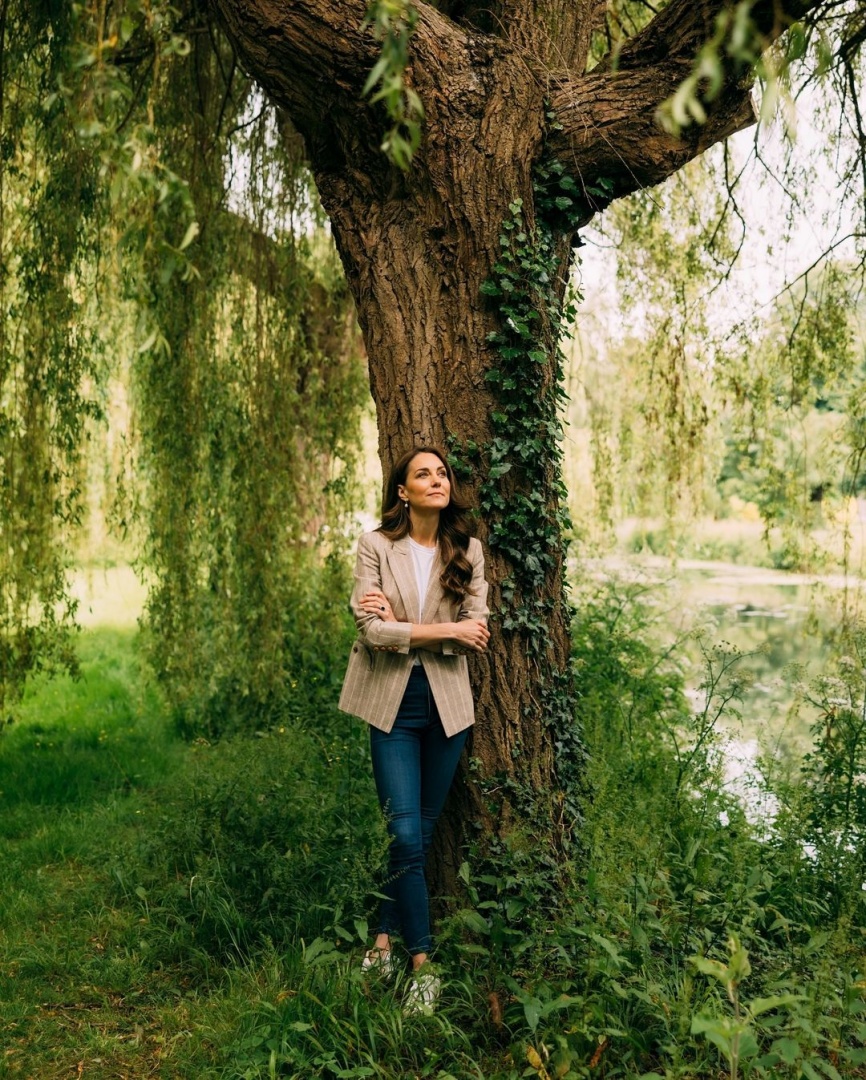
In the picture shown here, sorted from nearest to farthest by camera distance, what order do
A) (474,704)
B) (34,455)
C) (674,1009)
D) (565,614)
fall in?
(674,1009) < (474,704) < (565,614) < (34,455)

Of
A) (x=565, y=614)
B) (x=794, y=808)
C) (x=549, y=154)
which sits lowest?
(x=794, y=808)

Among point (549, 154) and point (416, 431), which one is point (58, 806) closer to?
point (416, 431)

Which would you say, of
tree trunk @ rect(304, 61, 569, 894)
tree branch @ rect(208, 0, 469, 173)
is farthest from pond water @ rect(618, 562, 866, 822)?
tree branch @ rect(208, 0, 469, 173)

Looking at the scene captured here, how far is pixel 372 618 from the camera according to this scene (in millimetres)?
3359

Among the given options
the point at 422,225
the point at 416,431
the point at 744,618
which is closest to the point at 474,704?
the point at 416,431

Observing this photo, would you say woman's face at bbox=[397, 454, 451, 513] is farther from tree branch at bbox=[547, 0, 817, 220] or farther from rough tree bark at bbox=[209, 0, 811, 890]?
tree branch at bbox=[547, 0, 817, 220]

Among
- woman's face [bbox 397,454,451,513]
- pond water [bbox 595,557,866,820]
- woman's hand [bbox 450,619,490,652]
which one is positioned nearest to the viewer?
woman's hand [bbox 450,619,490,652]

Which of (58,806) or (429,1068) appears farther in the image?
(58,806)

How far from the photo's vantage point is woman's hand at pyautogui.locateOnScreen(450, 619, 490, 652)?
3.31 meters

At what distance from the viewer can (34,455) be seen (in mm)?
5352

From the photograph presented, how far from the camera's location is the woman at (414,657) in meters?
3.33

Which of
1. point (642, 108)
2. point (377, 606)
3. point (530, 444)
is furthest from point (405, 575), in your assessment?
point (642, 108)

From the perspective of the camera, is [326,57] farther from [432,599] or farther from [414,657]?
[414,657]

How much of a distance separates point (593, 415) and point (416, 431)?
13.4ft
